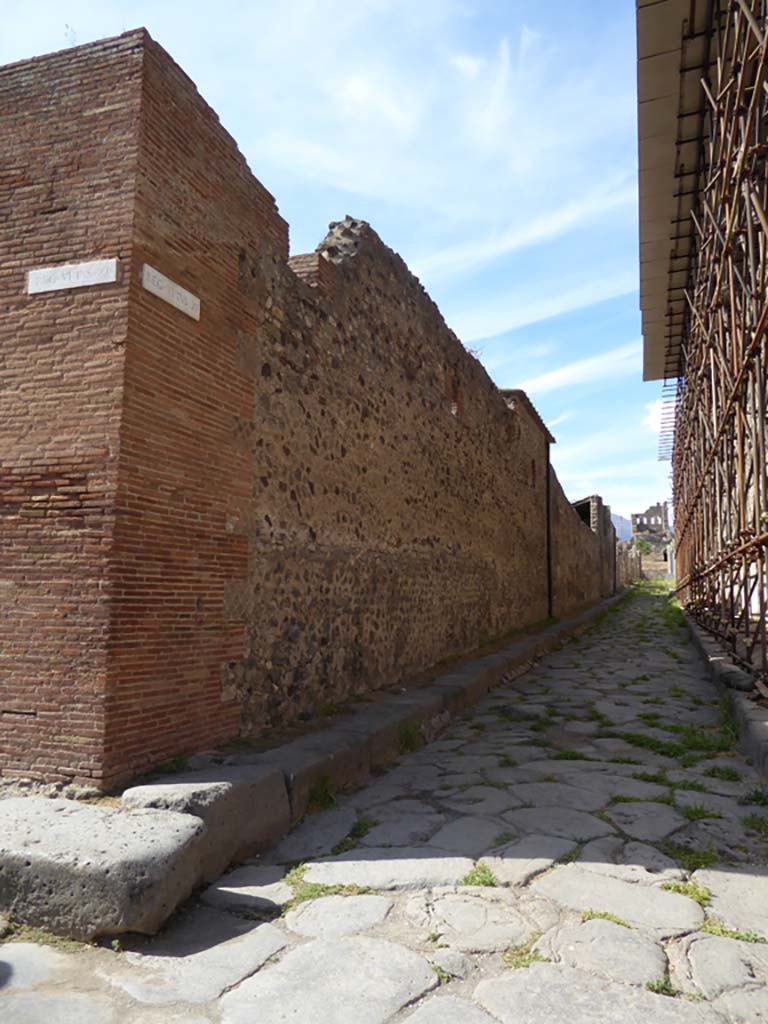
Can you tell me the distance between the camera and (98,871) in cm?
239

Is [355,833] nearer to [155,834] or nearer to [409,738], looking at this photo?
[155,834]

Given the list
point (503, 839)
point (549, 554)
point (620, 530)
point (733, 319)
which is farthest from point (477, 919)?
point (620, 530)

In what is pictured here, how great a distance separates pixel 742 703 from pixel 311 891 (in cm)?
364

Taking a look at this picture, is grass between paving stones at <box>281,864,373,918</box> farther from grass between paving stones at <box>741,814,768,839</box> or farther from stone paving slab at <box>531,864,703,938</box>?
grass between paving stones at <box>741,814,768,839</box>

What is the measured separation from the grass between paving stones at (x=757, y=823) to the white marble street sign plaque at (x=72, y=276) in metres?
3.83

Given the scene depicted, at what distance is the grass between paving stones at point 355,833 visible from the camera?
3.15 metres

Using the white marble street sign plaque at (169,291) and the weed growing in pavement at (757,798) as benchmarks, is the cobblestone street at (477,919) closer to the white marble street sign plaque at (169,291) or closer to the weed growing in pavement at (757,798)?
the weed growing in pavement at (757,798)

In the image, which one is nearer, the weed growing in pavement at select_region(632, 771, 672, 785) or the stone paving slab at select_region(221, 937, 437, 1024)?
the stone paving slab at select_region(221, 937, 437, 1024)

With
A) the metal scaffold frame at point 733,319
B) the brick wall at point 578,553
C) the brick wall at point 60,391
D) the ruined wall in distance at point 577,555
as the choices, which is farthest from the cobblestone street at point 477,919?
the brick wall at point 578,553

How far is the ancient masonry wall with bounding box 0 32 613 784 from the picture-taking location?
3318 mm

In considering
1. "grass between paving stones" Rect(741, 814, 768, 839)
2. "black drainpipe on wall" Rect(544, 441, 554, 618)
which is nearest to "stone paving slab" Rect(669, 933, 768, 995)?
"grass between paving stones" Rect(741, 814, 768, 839)

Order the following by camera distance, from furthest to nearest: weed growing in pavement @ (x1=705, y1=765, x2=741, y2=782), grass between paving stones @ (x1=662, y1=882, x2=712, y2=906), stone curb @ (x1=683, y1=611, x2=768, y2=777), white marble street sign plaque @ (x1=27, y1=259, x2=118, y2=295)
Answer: stone curb @ (x1=683, y1=611, x2=768, y2=777)
weed growing in pavement @ (x1=705, y1=765, x2=741, y2=782)
white marble street sign plaque @ (x1=27, y1=259, x2=118, y2=295)
grass between paving stones @ (x1=662, y1=882, x2=712, y2=906)

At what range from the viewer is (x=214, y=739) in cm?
384

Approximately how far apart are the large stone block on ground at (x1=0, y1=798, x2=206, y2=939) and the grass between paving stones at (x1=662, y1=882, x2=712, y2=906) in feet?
5.70
